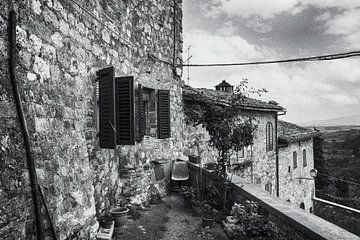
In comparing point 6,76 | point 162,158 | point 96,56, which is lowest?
point 162,158

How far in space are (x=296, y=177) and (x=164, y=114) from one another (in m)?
11.2

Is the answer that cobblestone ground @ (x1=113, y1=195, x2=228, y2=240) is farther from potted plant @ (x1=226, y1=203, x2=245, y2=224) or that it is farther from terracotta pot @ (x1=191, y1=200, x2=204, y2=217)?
potted plant @ (x1=226, y1=203, x2=245, y2=224)

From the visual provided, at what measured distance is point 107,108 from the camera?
437 centimetres

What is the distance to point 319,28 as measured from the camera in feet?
41.4

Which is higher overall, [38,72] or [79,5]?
[79,5]

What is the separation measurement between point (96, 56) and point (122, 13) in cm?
152

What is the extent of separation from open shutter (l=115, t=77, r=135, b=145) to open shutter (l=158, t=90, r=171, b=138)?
226 centimetres

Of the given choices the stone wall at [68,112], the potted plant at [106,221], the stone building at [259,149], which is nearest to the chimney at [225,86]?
the stone building at [259,149]

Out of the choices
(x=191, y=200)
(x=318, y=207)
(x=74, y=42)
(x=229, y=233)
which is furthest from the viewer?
(x=318, y=207)

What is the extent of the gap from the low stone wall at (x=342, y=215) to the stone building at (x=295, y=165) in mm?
1126

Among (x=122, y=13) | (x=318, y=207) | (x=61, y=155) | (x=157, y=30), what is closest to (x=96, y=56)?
(x=122, y=13)

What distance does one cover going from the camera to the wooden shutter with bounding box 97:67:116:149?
4211 millimetres

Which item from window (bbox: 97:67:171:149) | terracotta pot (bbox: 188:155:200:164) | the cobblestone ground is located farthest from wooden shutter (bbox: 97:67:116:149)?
terracotta pot (bbox: 188:155:200:164)

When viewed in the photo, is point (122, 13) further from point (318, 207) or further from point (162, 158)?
point (318, 207)
